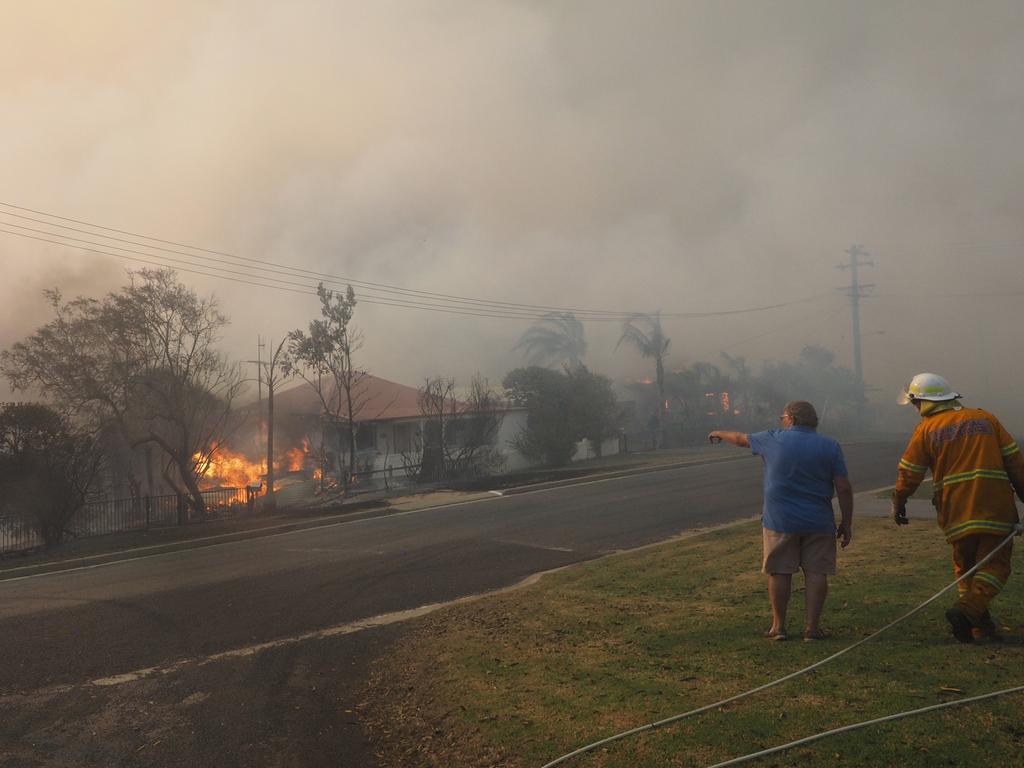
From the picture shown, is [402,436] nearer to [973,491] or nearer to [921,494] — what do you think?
[921,494]

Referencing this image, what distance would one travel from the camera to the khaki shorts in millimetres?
4875

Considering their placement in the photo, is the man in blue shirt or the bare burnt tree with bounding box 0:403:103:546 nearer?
the man in blue shirt

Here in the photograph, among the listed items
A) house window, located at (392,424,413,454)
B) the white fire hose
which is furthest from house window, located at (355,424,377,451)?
the white fire hose

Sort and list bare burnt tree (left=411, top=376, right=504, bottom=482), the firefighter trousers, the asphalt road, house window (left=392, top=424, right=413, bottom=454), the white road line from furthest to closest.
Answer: house window (left=392, top=424, right=413, bottom=454) < bare burnt tree (left=411, top=376, right=504, bottom=482) < the white road line < the asphalt road < the firefighter trousers

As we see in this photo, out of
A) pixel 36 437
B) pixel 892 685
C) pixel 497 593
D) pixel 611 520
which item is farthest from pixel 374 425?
pixel 892 685

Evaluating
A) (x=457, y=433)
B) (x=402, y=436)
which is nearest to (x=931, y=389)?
(x=457, y=433)

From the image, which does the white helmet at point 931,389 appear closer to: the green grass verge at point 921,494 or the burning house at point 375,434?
the green grass verge at point 921,494

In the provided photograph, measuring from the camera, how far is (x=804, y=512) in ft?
16.0

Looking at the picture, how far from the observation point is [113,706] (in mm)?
5344

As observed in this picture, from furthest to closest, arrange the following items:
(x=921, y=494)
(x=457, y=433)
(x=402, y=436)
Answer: (x=402, y=436) < (x=457, y=433) < (x=921, y=494)

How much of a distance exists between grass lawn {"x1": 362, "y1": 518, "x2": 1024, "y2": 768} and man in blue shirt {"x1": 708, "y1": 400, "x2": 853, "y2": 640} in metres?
0.31

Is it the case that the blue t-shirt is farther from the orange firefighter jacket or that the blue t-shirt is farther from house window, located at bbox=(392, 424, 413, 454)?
house window, located at bbox=(392, 424, 413, 454)

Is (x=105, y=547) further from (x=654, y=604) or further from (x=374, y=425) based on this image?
(x=374, y=425)

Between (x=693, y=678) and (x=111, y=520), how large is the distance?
20.2 meters
